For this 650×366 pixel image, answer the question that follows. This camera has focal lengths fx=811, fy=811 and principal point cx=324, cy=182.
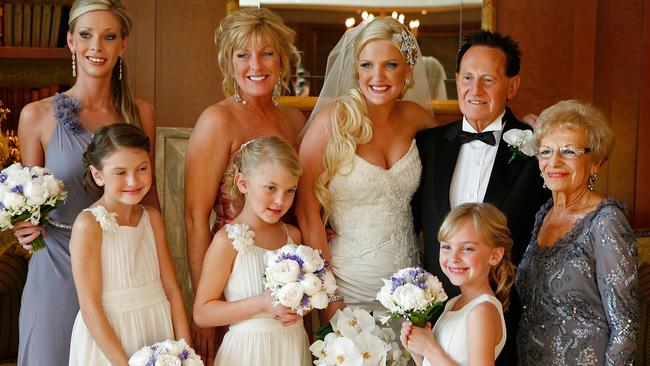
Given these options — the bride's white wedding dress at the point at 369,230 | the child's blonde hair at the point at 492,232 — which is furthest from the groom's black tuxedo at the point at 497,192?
the child's blonde hair at the point at 492,232

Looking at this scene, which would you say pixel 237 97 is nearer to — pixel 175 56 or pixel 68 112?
pixel 68 112

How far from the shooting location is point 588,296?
9.55 feet

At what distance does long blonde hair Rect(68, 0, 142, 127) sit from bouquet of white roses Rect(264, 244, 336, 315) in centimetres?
104

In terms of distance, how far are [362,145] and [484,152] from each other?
0.53 metres

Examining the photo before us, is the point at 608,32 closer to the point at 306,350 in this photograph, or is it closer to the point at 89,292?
the point at 306,350

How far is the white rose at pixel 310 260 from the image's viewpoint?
113 inches

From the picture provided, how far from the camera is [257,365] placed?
312 cm

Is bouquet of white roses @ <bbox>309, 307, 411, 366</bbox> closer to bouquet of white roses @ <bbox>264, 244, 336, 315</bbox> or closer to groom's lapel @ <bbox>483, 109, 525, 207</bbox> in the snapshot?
bouquet of white roses @ <bbox>264, 244, 336, 315</bbox>

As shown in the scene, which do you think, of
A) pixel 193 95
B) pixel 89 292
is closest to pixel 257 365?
pixel 89 292

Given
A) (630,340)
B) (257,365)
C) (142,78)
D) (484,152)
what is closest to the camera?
(630,340)

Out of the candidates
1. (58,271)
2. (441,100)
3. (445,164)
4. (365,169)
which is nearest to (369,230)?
(365,169)

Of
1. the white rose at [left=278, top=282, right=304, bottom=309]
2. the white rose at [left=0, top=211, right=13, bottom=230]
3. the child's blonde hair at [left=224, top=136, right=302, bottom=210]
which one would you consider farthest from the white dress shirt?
the white rose at [left=0, top=211, right=13, bottom=230]

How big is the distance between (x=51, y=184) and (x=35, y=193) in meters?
0.07

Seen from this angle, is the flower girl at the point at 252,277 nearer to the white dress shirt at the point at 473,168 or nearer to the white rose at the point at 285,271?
the white rose at the point at 285,271
